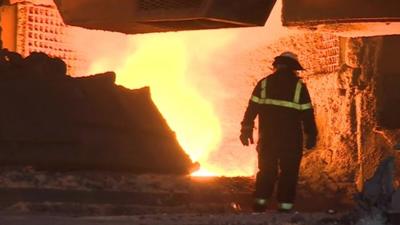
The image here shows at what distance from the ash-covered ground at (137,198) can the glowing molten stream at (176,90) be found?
11.9ft

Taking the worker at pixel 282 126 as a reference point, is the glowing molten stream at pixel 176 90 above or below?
above

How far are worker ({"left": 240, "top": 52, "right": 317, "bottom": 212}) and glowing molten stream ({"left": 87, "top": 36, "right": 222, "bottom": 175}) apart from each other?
15.9ft

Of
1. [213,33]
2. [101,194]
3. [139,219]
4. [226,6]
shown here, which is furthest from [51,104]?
[213,33]

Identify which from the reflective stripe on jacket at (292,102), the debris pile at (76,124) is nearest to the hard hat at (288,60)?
the reflective stripe on jacket at (292,102)

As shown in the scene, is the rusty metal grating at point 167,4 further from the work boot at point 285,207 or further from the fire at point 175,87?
the fire at point 175,87

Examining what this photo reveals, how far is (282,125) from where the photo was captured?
8406 mm

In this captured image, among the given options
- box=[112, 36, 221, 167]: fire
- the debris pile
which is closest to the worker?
the debris pile

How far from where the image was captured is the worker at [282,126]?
841cm

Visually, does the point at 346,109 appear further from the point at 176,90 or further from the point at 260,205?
the point at 260,205

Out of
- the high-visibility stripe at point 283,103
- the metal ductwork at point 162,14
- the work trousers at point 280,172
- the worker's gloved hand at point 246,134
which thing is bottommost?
the work trousers at point 280,172

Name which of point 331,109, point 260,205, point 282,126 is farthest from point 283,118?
point 331,109

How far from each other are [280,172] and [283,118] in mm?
538

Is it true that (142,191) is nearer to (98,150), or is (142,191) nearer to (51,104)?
(98,150)

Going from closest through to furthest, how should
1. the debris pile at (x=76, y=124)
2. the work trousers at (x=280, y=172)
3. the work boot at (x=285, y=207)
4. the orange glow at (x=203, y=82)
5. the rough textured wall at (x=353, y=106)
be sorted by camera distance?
the work boot at (x=285, y=207), the work trousers at (x=280, y=172), the debris pile at (x=76, y=124), the rough textured wall at (x=353, y=106), the orange glow at (x=203, y=82)
